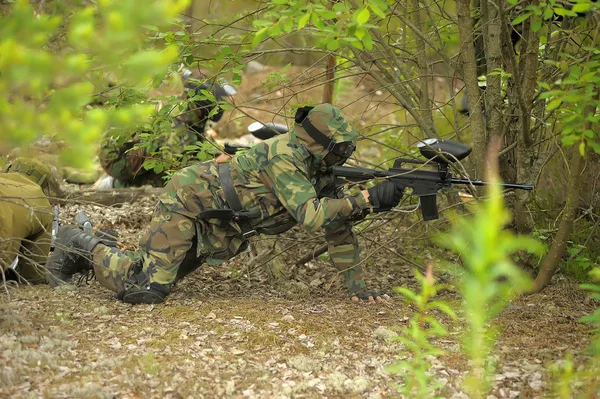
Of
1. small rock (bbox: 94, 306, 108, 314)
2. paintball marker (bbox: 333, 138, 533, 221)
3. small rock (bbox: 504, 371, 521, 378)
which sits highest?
paintball marker (bbox: 333, 138, 533, 221)

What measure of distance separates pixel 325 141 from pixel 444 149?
0.73 metres

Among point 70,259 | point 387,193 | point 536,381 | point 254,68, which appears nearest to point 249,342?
point 387,193

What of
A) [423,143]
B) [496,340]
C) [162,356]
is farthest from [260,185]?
[496,340]

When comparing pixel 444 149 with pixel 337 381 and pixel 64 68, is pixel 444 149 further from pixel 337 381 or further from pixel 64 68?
pixel 64 68

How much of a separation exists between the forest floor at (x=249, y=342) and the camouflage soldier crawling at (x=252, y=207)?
209mm

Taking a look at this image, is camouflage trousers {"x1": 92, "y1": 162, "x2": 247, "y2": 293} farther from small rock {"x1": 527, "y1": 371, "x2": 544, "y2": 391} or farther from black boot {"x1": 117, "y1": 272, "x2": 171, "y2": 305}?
small rock {"x1": 527, "y1": 371, "x2": 544, "y2": 391}

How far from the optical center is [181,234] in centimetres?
460

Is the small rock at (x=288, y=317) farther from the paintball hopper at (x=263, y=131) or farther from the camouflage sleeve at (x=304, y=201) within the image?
the paintball hopper at (x=263, y=131)

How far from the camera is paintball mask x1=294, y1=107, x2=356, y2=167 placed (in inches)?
172

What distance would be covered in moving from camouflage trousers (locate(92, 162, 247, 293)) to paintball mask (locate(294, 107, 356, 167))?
2.32 feet

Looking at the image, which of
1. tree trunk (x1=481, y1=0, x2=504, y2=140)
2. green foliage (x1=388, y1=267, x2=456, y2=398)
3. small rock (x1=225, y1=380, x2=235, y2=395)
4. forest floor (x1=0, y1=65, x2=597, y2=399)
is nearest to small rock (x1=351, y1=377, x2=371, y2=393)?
forest floor (x1=0, y1=65, x2=597, y2=399)

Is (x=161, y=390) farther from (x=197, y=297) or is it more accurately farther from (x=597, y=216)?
(x=597, y=216)

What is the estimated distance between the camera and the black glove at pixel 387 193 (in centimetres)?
439

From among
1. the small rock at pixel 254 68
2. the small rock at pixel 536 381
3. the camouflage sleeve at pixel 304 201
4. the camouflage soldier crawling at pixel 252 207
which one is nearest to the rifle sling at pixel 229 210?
the camouflage soldier crawling at pixel 252 207
